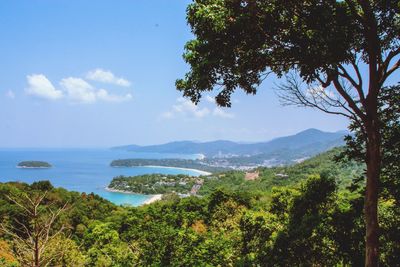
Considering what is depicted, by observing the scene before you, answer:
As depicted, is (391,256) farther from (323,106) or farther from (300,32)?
(300,32)

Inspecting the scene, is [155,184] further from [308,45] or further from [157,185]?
[308,45]

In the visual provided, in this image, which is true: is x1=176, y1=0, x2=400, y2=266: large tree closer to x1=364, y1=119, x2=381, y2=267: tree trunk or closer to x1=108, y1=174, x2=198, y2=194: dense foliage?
x1=364, y1=119, x2=381, y2=267: tree trunk

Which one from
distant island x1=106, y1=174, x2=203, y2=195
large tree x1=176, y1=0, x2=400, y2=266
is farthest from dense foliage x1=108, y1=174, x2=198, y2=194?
large tree x1=176, y1=0, x2=400, y2=266

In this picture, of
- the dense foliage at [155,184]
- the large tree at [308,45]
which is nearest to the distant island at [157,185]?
the dense foliage at [155,184]

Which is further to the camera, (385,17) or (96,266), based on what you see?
(96,266)

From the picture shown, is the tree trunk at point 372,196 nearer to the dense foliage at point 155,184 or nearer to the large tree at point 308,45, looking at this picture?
the large tree at point 308,45

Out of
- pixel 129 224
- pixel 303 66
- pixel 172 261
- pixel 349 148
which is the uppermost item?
pixel 303 66

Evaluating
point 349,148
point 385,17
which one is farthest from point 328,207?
point 385,17
